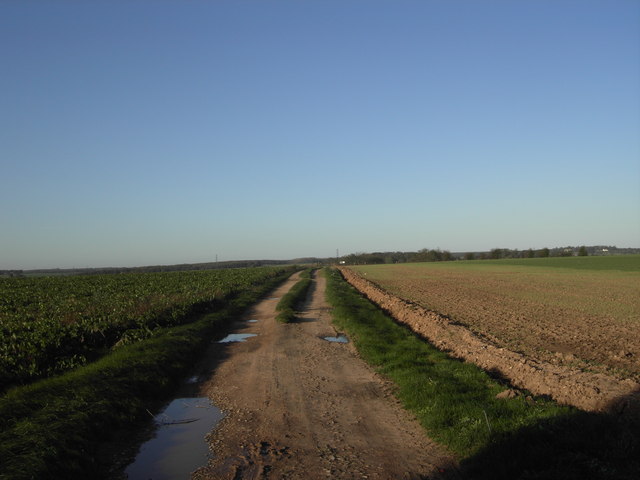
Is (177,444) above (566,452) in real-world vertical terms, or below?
below

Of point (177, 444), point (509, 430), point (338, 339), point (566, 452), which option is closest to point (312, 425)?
point (177, 444)

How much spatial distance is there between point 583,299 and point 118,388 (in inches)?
1042

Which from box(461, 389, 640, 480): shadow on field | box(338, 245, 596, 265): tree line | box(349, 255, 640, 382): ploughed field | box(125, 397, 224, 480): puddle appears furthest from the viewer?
box(338, 245, 596, 265): tree line

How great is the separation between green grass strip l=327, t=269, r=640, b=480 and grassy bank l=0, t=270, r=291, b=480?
475 centimetres

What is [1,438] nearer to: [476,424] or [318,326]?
[476,424]

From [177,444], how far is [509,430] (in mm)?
4726

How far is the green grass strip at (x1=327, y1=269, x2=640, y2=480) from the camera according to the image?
5270 mm

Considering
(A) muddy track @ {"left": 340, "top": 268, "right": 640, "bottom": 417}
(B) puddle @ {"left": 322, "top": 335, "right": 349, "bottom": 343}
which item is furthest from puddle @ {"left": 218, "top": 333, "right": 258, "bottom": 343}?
(A) muddy track @ {"left": 340, "top": 268, "right": 640, "bottom": 417}

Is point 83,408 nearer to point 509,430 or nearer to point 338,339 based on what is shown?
point 509,430

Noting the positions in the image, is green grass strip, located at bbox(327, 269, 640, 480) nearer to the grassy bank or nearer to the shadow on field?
the shadow on field

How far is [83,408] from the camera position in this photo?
7719mm

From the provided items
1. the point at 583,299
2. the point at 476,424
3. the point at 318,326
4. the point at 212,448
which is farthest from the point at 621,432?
the point at 583,299

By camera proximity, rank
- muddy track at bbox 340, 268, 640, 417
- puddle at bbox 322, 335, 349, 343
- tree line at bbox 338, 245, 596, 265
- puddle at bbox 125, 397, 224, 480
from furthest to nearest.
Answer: tree line at bbox 338, 245, 596, 265 → puddle at bbox 322, 335, 349, 343 → muddy track at bbox 340, 268, 640, 417 → puddle at bbox 125, 397, 224, 480

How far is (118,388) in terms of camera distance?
887 cm
